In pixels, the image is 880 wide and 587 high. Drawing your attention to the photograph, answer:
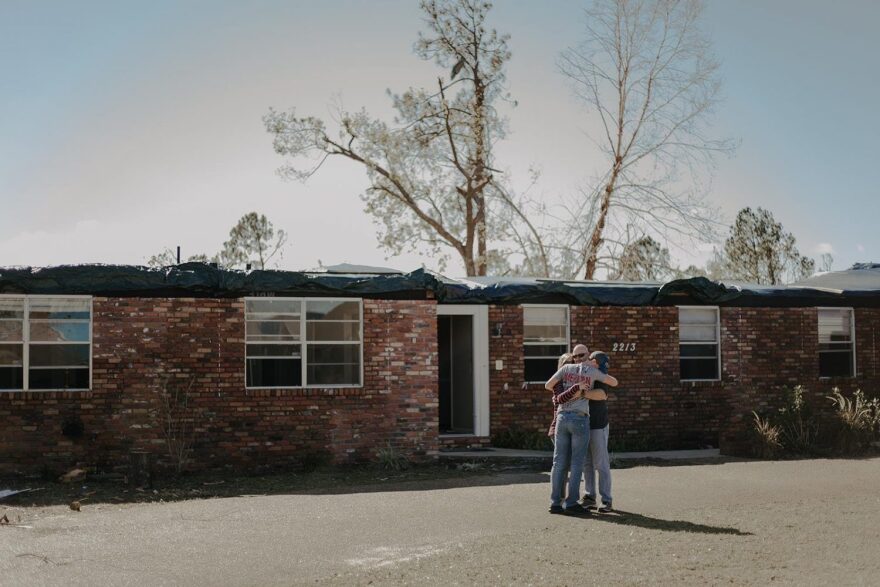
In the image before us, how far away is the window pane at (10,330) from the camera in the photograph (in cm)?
1460

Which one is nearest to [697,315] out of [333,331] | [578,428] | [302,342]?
[333,331]

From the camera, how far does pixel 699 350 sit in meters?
19.8

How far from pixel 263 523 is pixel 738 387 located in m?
12.2

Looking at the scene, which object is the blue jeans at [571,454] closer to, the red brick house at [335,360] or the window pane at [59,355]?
the red brick house at [335,360]

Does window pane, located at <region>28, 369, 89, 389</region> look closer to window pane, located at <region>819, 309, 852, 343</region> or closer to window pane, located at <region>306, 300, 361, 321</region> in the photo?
window pane, located at <region>306, 300, 361, 321</region>

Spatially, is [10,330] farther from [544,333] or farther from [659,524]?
[659,524]

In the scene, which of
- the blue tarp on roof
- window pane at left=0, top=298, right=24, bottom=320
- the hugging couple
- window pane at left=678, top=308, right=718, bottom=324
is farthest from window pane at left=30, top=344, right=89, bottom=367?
window pane at left=678, top=308, right=718, bottom=324

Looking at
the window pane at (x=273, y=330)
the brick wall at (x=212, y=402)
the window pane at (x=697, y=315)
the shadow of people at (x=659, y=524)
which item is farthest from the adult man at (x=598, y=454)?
the window pane at (x=697, y=315)

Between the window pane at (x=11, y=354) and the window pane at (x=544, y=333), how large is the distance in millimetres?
8822

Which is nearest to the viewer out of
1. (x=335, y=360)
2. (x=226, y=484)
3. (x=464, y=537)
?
(x=464, y=537)

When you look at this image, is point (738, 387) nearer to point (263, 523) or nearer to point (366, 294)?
point (366, 294)

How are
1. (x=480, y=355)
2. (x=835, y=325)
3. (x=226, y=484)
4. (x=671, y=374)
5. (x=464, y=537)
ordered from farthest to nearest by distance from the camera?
(x=835, y=325), (x=671, y=374), (x=480, y=355), (x=226, y=484), (x=464, y=537)

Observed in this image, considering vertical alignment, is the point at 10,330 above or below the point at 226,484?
above

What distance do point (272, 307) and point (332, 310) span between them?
99 centimetres
